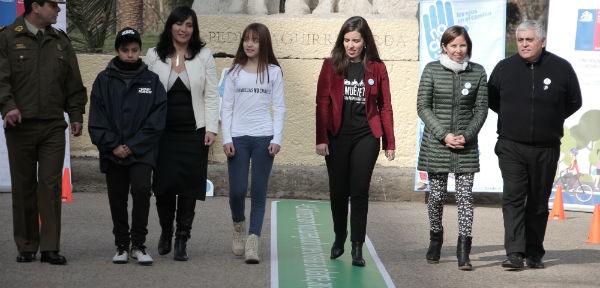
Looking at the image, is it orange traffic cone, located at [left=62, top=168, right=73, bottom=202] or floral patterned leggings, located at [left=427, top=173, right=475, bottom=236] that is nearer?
floral patterned leggings, located at [left=427, top=173, right=475, bottom=236]

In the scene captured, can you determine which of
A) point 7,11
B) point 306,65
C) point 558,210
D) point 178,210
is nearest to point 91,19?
point 7,11

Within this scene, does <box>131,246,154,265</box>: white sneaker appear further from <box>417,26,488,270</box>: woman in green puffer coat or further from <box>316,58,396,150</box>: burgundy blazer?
<box>417,26,488,270</box>: woman in green puffer coat

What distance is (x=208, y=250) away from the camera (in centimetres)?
977

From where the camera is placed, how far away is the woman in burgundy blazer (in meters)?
9.16

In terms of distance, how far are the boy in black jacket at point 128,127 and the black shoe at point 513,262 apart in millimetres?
2724

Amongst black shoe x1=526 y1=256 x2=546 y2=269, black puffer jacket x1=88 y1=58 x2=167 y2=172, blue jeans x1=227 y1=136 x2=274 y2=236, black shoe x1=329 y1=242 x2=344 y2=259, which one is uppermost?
black puffer jacket x1=88 y1=58 x2=167 y2=172

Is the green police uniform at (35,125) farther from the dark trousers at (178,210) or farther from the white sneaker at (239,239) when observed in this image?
the white sneaker at (239,239)

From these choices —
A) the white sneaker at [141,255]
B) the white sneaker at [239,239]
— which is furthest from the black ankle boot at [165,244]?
the white sneaker at [239,239]

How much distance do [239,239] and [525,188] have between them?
2271 millimetres

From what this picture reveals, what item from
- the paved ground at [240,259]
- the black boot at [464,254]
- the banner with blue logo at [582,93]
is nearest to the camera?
the paved ground at [240,259]

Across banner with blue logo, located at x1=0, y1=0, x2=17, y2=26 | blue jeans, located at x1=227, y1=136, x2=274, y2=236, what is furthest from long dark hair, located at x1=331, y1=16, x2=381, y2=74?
banner with blue logo, located at x1=0, y1=0, x2=17, y2=26

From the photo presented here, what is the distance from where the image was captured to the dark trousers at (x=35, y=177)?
894 cm

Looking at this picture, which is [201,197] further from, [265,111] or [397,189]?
[397,189]

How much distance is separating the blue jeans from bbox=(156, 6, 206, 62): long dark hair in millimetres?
773
